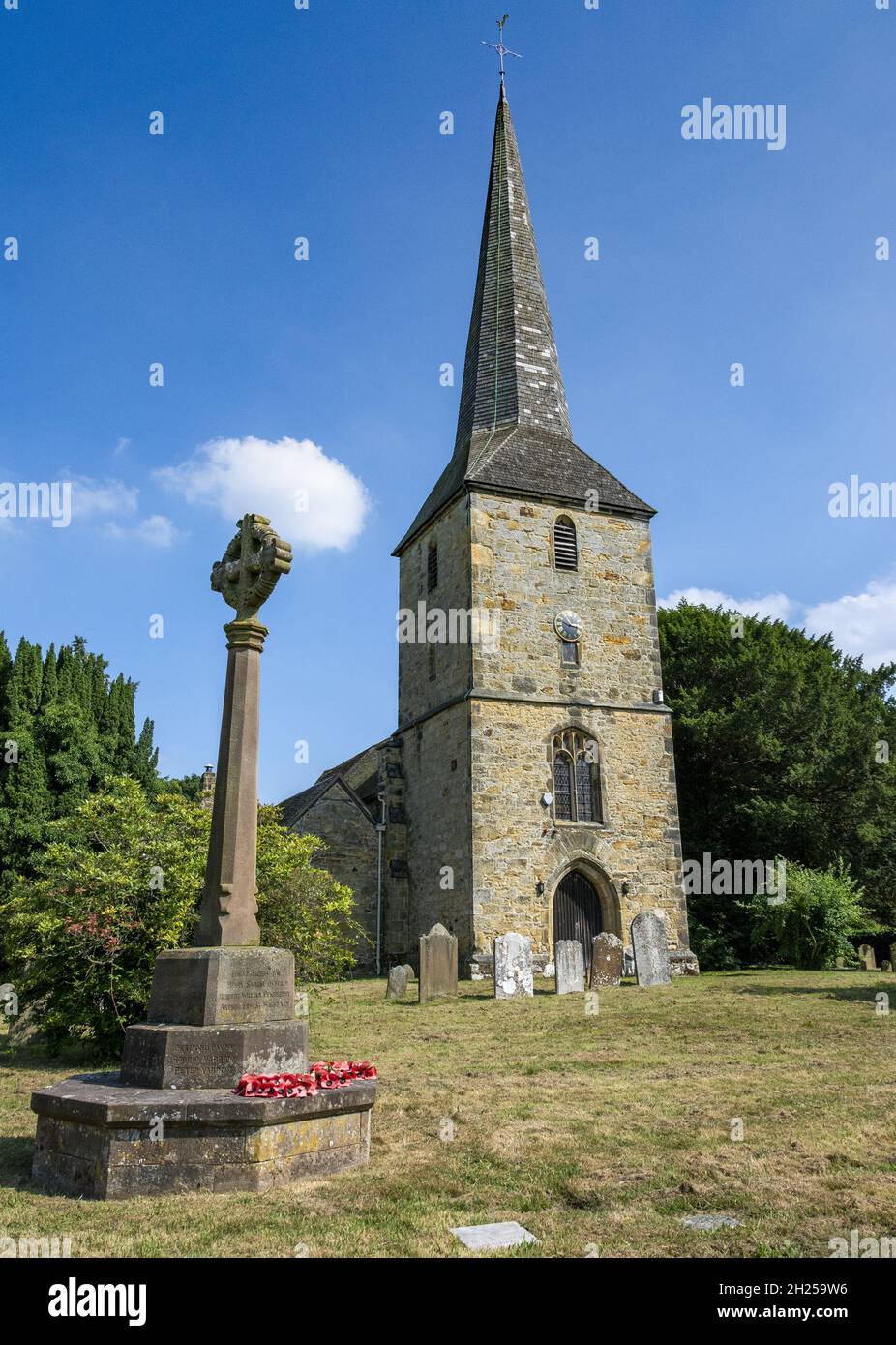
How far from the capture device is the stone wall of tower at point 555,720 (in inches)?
784

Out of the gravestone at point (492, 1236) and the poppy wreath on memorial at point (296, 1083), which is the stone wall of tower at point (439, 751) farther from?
the gravestone at point (492, 1236)

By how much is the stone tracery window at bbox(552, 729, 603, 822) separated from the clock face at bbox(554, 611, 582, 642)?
220cm

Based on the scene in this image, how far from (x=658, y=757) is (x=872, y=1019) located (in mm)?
10758

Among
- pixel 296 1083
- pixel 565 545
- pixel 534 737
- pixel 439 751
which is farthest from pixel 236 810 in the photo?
pixel 565 545

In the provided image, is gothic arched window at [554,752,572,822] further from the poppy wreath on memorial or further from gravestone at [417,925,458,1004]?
the poppy wreath on memorial

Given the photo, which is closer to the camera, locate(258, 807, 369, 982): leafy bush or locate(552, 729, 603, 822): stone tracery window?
locate(258, 807, 369, 982): leafy bush

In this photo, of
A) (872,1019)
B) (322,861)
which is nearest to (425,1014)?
(872,1019)

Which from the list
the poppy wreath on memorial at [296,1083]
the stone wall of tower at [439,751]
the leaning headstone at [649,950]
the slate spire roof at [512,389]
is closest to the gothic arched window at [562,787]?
the stone wall of tower at [439,751]

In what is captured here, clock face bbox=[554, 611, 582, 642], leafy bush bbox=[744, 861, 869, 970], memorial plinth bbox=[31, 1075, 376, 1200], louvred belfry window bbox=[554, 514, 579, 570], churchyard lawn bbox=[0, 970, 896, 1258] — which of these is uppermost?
louvred belfry window bbox=[554, 514, 579, 570]

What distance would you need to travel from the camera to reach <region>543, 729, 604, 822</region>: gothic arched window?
68.8ft

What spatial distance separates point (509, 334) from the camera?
26109 millimetres

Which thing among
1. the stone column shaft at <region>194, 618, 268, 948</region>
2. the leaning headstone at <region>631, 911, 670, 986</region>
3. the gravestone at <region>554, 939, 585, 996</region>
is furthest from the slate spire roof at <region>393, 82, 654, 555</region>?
the stone column shaft at <region>194, 618, 268, 948</region>

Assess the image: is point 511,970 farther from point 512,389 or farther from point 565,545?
point 512,389
